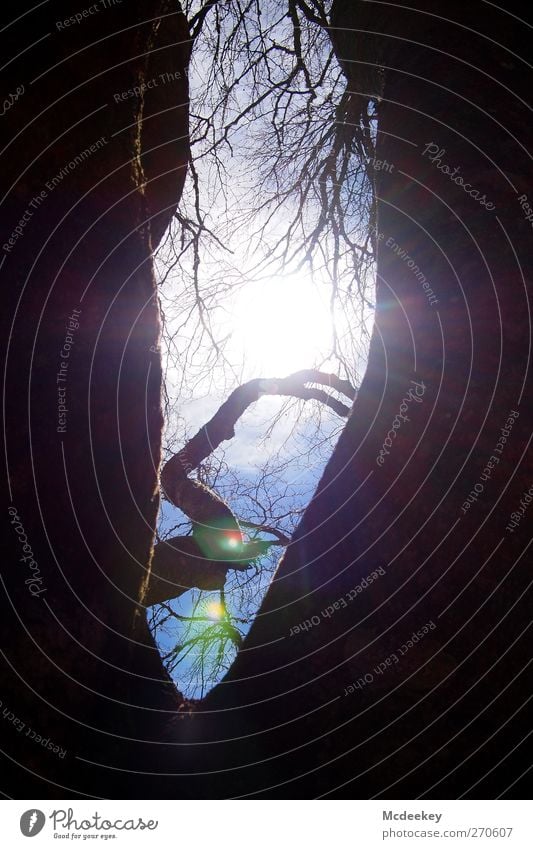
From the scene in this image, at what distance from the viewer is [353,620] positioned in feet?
5.39

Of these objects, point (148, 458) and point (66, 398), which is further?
point (148, 458)

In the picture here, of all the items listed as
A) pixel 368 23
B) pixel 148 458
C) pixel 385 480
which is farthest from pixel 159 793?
pixel 368 23

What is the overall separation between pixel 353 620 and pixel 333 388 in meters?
3.74

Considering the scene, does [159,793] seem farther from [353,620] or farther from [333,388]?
[333,388]

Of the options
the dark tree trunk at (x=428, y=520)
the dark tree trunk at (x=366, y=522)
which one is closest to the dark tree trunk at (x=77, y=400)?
the dark tree trunk at (x=366, y=522)

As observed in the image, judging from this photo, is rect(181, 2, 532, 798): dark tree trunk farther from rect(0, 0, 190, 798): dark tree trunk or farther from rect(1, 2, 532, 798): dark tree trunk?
rect(0, 0, 190, 798): dark tree trunk

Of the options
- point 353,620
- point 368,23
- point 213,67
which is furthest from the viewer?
point 213,67

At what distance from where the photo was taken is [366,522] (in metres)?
1.73

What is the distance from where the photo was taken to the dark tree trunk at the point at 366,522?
1441mm

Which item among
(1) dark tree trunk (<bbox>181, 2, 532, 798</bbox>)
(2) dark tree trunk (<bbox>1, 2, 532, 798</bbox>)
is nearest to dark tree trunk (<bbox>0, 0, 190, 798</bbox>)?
(2) dark tree trunk (<bbox>1, 2, 532, 798</bbox>)

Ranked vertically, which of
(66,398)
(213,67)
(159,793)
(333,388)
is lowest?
(159,793)

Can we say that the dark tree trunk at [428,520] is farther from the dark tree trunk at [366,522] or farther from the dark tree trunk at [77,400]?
the dark tree trunk at [77,400]

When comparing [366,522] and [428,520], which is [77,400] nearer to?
[366,522]

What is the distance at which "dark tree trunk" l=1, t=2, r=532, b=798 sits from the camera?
1441 mm
